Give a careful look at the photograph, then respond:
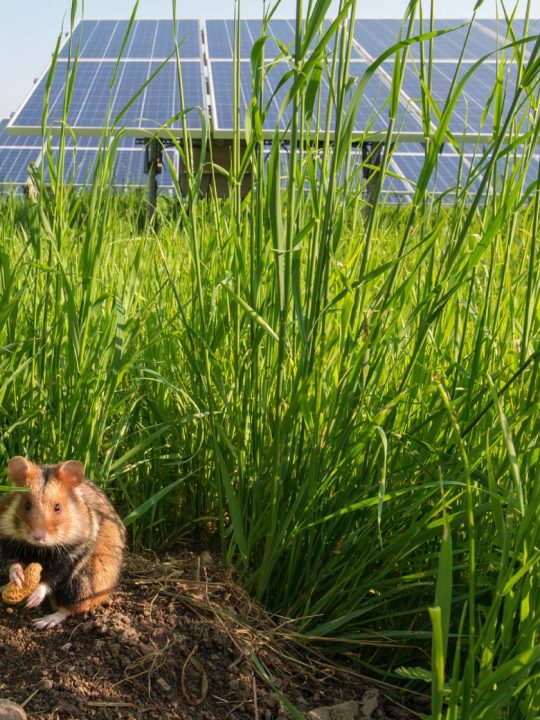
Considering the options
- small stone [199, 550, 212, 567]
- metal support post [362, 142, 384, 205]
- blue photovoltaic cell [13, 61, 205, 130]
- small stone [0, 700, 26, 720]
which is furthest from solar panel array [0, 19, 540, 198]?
small stone [0, 700, 26, 720]

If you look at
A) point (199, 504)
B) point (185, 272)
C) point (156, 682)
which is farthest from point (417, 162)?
point (156, 682)

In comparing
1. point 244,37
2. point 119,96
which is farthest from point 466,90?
point 119,96

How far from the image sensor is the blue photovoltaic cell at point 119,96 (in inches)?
330

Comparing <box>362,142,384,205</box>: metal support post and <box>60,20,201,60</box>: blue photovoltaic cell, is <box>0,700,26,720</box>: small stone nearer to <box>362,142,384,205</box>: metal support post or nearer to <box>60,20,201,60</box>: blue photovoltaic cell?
<box>362,142,384,205</box>: metal support post

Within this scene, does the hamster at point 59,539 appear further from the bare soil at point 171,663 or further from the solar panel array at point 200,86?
the solar panel array at point 200,86

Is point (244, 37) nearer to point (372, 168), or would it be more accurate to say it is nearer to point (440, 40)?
point (440, 40)

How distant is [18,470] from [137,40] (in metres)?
11.6

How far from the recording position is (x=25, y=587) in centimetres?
151

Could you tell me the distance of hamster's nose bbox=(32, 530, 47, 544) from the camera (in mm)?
1491

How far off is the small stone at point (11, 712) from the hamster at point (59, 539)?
27 centimetres

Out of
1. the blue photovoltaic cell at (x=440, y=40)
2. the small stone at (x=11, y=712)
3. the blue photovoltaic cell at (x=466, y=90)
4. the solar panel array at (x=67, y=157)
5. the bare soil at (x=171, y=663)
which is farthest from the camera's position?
the blue photovoltaic cell at (x=440, y=40)

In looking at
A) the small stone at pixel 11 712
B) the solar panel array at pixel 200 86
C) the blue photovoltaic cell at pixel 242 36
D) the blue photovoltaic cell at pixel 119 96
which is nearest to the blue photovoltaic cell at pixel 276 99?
the solar panel array at pixel 200 86

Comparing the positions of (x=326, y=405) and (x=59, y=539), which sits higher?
(x=326, y=405)

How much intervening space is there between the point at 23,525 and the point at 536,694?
0.98 metres
